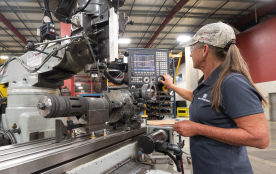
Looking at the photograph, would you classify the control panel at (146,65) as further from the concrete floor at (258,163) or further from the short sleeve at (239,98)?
the concrete floor at (258,163)

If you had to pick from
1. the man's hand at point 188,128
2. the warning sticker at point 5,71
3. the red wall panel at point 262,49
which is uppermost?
the red wall panel at point 262,49

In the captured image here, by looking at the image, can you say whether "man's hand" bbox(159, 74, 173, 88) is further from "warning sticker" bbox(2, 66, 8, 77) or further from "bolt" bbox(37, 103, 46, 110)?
"warning sticker" bbox(2, 66, 8, 77)

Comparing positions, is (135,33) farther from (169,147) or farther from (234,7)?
(169,147)

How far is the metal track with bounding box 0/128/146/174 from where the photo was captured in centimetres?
52

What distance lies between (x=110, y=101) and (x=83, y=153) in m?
0.42

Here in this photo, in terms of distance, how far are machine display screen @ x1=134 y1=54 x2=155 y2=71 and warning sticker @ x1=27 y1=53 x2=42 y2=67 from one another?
80 cm

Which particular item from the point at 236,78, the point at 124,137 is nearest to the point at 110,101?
the point at 124,137

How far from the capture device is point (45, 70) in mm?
1197

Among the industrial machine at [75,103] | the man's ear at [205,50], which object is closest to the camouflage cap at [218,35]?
the man's ear at [205,50]

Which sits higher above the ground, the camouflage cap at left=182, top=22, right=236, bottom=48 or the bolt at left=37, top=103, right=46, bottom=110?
the camouflage cap at left=182, top=22, right=236, bottom=48

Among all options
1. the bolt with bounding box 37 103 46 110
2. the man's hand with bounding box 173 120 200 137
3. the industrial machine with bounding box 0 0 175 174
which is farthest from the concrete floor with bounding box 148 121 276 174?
the bolt with bounding box 37 103 46 110

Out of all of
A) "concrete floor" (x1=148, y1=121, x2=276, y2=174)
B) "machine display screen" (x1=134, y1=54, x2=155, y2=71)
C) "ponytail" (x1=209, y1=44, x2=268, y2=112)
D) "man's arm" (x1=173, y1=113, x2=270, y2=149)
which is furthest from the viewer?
"concrete floor" (x1=148, y1=121, x2=276, y2=174)

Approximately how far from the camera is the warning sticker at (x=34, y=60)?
1.24 meters

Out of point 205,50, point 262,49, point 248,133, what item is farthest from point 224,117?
point 262,49
